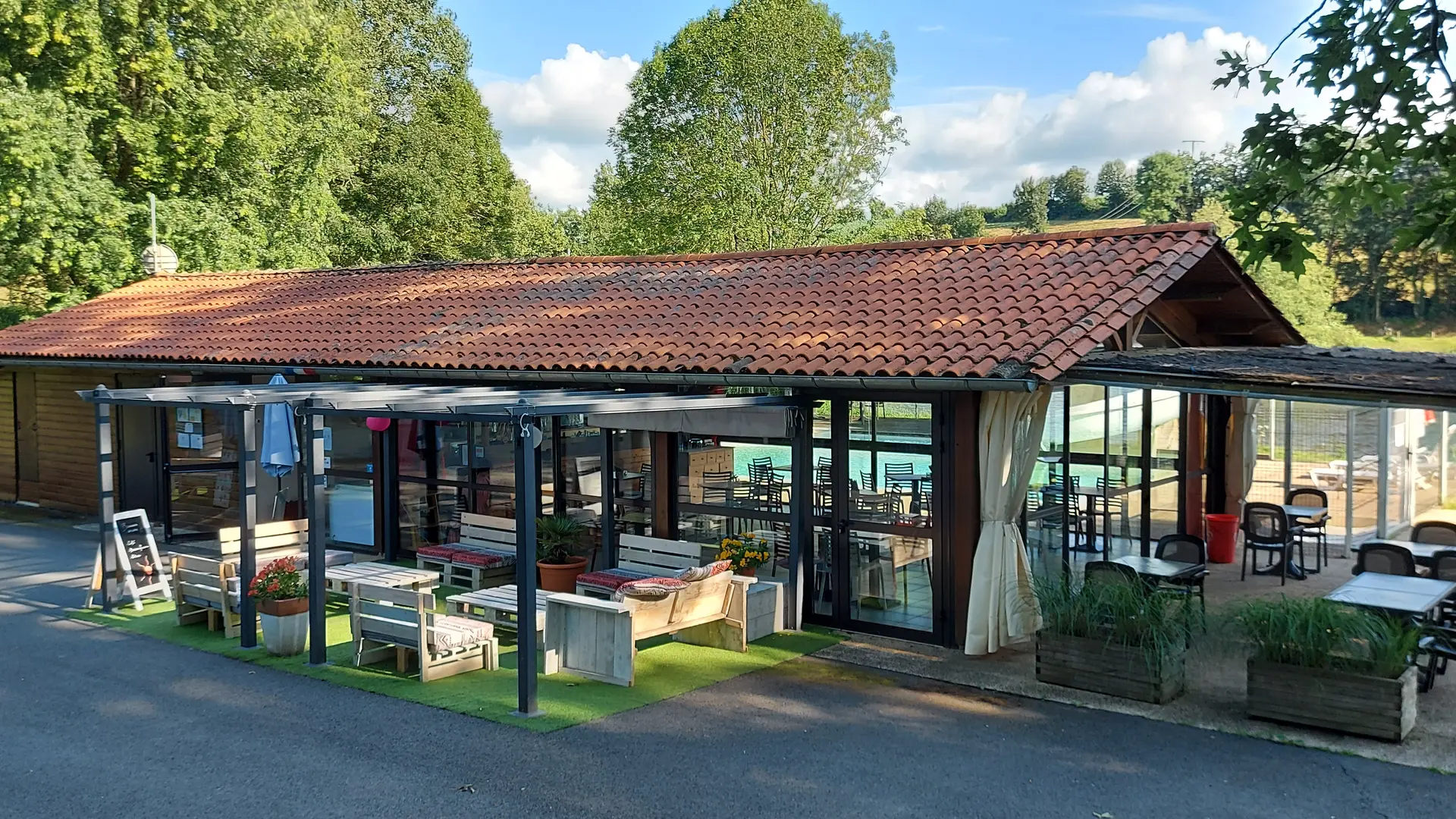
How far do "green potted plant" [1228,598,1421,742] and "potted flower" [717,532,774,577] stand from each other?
4230 mm

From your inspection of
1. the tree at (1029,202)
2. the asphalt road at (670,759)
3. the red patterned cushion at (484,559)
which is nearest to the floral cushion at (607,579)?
the red patterned cushion at (484,559)

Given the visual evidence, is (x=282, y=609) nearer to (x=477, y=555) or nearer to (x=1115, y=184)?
(x=477, y=555)

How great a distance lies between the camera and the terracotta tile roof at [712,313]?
9453 millimetres

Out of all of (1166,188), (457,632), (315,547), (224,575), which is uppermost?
(1166,188)

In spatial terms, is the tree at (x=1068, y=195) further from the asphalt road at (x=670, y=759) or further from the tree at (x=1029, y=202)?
the asphalt road at (x=670, y=759)

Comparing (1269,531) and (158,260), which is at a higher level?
(158,260)

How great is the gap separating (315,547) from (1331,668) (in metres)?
7.45

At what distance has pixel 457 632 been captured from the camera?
8.77 meters


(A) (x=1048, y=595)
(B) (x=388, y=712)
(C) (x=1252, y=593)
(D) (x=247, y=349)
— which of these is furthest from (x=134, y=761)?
(C) (x=1252, y=593)

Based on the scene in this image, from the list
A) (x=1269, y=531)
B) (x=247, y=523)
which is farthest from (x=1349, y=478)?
(x=247, y=523)

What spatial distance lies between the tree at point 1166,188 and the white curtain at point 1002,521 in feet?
169

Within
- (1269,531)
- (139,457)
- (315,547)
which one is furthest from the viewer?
(139,457)

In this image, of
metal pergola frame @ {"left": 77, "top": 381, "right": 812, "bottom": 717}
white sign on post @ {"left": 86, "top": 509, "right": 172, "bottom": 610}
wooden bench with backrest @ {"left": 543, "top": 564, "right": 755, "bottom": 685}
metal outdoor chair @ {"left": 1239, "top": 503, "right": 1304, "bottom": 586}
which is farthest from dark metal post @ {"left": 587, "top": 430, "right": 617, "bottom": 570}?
metal outdoor chair @ {"left": 1239, "top": 503, "right": 1304, "bottom": 586}

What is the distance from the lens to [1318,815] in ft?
19.7
